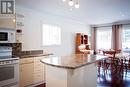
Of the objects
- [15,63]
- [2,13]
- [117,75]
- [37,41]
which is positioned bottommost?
[117,75]

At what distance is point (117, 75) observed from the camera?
5105 mm

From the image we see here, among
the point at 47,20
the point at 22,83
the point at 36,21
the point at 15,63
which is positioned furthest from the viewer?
the point at 47,20

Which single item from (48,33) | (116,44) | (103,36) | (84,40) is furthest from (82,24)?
(48,33)

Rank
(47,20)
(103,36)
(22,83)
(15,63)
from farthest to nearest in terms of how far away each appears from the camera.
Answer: (103,36) → (47,20) → (22,83) → (15,63)

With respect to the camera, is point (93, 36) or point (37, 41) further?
point (93, 36)

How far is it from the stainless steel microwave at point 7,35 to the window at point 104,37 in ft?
20.0

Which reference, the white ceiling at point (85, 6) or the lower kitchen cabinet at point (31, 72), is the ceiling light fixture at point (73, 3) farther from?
the lower kitchen cabinet at point (31, 72)

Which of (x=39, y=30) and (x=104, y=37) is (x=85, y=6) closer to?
(x=39, y=30)

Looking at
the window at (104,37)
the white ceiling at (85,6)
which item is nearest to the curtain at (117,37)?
the window at (104,37)

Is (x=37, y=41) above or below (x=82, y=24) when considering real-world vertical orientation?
below

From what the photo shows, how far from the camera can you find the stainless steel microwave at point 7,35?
3244 mm

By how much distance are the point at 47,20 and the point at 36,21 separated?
2.00ft

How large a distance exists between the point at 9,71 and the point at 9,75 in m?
0.09

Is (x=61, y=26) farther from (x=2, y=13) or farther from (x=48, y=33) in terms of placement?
(x=2, y=13)
